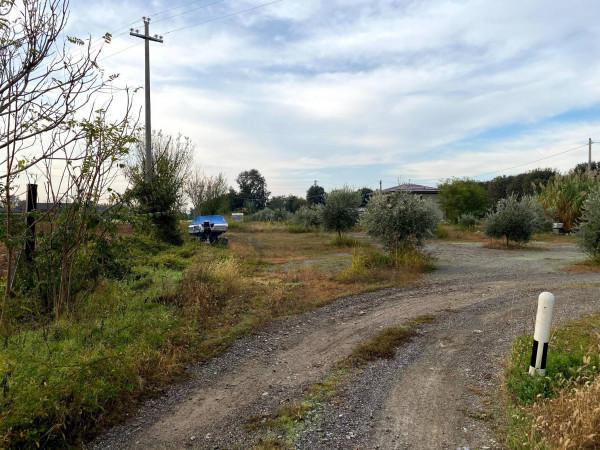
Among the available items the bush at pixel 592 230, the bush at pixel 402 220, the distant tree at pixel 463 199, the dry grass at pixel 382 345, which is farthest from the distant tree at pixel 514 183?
the dry grass at pixel 382 345

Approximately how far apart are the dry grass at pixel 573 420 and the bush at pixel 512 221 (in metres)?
16.2

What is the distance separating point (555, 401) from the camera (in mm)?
3135

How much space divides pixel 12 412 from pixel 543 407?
3.77 m

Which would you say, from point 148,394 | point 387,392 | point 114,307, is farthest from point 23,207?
point 387,392

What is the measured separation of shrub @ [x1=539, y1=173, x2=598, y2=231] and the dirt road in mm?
20454

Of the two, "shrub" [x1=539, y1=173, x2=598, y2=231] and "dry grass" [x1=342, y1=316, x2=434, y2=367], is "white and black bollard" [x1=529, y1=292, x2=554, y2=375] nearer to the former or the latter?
"dry grass" [x1=342, y1=316, x2=434, y2=367]

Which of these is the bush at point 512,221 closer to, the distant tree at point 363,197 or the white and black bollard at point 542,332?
the distant tree at point 363,197

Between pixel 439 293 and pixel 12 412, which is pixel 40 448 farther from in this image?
pixel 439 293

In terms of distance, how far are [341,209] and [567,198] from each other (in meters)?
14.9

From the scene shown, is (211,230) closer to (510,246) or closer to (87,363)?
(510,246)

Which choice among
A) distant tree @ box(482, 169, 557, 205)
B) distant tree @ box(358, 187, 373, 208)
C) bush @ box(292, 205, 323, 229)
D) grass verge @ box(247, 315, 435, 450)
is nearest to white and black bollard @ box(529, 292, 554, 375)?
grass verge @ box(247, 315, 435, 450)

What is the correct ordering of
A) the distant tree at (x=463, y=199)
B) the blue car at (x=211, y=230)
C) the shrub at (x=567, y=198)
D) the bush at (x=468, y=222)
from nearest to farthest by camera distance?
the blue car at (x=211, y=230) < the shrub at (x=567, y=198) < the bush at (x=468, y=222) < the distant tree at (x=463, y=199)

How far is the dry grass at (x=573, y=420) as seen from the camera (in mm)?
2619

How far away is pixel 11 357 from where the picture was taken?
3.84 metres
